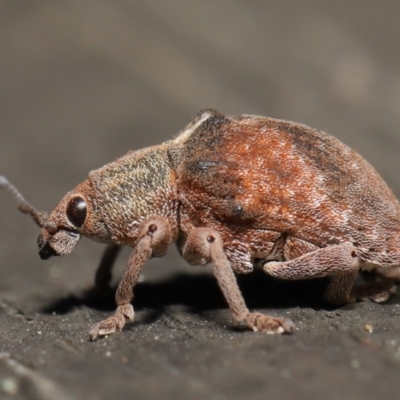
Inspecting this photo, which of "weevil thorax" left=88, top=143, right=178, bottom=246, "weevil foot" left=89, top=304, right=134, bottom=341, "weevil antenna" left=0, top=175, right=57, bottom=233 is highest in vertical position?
"weevil thorax" left=88, top=143, right=178, bottom=246

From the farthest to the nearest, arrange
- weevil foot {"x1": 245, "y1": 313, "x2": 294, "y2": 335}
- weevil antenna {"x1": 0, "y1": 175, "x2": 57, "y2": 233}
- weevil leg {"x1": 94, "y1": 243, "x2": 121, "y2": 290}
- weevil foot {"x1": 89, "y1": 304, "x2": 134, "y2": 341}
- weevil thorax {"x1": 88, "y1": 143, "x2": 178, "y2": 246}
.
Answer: weevil leg {"x1": 94, "y1": 243, "x2": 121, "y2": 290} < weevil antenna {"x1": 0, "y1": 175, "x2": 57, "y2": 233} < weevil thorax {"x1": 88, "y1": 143, "x2": 178, "y2": 246} < weevil foot {"x1": 89, "y1": 304, "x2": 134, "y2": 341} < weevil foot {"x1": 245, "y1": 313, "x2": 294, "y2": 335}

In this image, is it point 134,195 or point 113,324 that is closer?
point 113,324

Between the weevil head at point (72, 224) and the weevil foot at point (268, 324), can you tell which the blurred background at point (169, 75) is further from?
the weevil foot at point (268, 324)

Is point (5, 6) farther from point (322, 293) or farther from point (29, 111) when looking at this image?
point (322, 293)

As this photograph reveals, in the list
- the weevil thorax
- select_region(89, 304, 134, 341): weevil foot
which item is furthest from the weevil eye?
select_region(89, 304, 134, 341): weevil foot

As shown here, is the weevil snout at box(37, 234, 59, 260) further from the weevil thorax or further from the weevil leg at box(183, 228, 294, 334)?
the weevil leg at box(183, 228, 294, 334)

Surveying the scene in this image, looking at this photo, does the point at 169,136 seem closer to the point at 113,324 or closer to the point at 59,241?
the point at 59,241

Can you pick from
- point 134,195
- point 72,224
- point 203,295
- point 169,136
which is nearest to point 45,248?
point 72,224

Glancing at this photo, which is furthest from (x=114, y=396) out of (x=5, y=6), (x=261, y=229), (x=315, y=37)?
(x=5, y=6)
